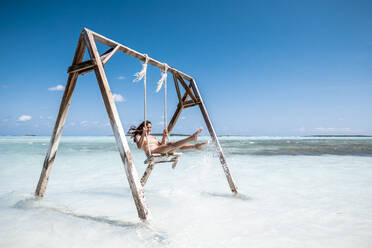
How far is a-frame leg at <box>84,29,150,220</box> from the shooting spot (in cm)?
308

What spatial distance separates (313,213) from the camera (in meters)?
4.07

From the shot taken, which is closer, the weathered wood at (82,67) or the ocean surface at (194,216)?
the ocean surface at (194,216)

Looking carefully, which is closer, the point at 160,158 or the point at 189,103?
the point at 160,158

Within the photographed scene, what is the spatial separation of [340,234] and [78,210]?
4011 millimetres

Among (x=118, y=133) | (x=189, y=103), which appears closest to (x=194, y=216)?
(x=118, y=133)

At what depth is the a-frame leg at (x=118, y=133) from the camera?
308cm

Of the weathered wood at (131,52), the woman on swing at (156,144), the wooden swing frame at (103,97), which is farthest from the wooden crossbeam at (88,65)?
the woman on swing at (156,144)

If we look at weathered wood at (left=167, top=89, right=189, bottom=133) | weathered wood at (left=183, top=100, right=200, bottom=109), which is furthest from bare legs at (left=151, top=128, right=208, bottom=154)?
weathered wood at (left=183, top=100, right=200, bottom=109)

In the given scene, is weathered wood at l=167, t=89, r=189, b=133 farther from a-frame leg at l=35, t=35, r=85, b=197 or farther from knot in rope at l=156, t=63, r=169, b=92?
a-frame leg at l=35, t=35, r=85, b=197

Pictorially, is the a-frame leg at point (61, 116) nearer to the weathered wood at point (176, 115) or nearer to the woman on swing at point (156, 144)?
the woman on swing at point (156, 144)

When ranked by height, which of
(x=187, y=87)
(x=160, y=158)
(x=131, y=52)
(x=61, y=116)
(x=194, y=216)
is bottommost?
(x=194, y=216)

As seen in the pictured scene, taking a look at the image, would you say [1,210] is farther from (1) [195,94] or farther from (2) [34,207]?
(1) [195,94]

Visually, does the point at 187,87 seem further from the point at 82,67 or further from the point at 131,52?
the point at 82,67

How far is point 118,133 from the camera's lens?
10.5ft
